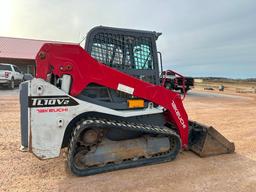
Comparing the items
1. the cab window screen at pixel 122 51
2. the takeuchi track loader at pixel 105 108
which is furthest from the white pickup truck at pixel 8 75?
the cab window screen at pixel 122 51

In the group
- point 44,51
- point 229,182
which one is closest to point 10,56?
point 44,51

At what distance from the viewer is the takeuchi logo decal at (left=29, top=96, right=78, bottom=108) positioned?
12.3ft

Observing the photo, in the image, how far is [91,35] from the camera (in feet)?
14.3

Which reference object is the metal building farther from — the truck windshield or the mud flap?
the mud flap

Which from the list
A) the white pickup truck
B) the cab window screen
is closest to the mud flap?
the cab window screen

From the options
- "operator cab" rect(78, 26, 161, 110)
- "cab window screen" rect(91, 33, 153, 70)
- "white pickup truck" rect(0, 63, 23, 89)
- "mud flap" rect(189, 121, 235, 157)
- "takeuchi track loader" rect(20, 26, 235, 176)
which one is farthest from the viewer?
"white pickup truck" rect(0, 63, 23, 89)

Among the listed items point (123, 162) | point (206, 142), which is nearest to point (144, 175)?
point (123, 162)

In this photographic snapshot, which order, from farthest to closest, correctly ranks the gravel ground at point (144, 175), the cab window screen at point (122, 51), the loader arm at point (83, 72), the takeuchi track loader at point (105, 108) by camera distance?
the cab window screen at point (122, 51) → the loader arm at point (83, 72) → the takeuchi track loader at point (105, 108) → the gravel ground at point (144, 175)

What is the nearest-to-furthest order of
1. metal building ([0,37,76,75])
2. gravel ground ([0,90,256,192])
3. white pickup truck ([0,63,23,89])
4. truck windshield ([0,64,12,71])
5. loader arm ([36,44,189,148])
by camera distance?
gravel ground ([0,90,256,192]), loader arm ([36,44,189,148]), white pickup truck ([0,63,23,89]), truck windshield ([0,64,12,71]), metal building ([0,37,76,75])

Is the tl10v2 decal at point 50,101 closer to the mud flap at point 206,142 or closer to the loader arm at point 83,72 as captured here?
the loader arm at point 83,72

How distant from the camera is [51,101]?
151 inches

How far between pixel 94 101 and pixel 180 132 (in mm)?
1847

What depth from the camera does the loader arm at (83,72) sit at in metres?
4.00

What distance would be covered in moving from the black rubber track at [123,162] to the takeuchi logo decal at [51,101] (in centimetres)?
37
